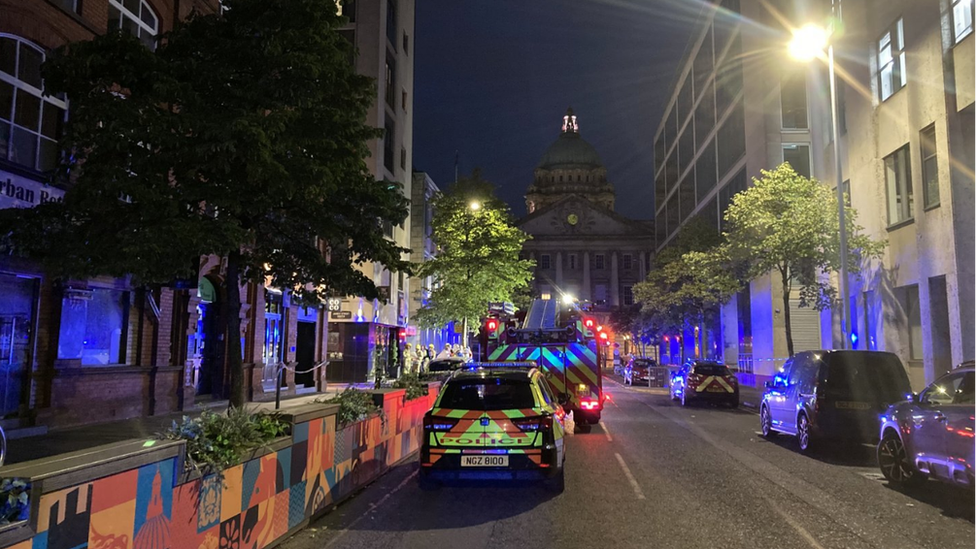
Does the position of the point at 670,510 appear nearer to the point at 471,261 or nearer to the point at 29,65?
the point at 29,65

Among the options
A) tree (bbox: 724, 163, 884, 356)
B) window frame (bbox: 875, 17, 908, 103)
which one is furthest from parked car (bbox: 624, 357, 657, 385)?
window frame (bbox: 875, 17, 908, 103)

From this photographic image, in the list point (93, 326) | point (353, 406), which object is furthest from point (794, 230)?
point (93, 326)

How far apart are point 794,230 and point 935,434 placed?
558 inches

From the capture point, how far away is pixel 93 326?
1364cm

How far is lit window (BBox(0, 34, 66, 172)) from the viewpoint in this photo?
11727 mm

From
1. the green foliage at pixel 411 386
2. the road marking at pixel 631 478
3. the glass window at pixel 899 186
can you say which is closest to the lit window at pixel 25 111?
the green foliage at pixel 411 386

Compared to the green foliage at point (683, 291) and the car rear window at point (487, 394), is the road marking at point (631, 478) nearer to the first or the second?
the car rear window at point (487, 394)

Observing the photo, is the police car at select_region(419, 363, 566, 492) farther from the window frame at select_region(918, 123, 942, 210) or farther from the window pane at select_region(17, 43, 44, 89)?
the window frame at select_region(918, 123, 942, 210)

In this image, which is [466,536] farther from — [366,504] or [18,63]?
[18,63]

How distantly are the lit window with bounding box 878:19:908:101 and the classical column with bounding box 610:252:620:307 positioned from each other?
7518cm

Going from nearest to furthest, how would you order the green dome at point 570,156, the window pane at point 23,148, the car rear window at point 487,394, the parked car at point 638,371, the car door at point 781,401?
the car rear window at point 487,394 < the window pane at point 23,148 < the car door at point 781,401 < the parked car at point 638,371 < the green dome at point 570,156

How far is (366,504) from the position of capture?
815 cm

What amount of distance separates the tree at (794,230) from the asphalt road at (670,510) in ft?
36.0

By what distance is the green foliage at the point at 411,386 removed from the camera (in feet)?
40.8
